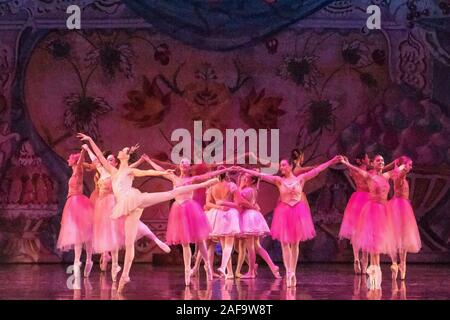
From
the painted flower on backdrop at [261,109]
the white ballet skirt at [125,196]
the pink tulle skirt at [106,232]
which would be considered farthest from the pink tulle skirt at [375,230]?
the painted flower on backdrop at [261,109]

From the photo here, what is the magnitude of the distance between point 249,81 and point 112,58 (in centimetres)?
192

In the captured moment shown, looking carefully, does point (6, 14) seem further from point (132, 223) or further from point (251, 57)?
point (132, 223)

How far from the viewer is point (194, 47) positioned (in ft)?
39.6

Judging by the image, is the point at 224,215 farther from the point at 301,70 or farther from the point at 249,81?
the point at 301,70

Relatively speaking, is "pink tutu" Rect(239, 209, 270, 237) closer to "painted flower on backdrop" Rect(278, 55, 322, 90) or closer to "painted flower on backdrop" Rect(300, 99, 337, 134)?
"painted flower on backdrop" Rect(300, 99, 337, 134)

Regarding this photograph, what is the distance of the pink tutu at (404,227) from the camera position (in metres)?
8.98

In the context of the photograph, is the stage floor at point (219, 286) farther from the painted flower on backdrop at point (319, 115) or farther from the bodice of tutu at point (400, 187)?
the painted flower on backdrop at point (319, 115)

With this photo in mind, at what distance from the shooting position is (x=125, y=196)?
325 inches

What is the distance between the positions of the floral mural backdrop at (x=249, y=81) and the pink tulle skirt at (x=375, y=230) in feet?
11.7

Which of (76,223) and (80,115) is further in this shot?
(80,115)

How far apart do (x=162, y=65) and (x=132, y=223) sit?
4325 mm

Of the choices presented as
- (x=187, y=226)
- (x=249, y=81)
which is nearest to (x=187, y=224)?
(x=187, y=226)
